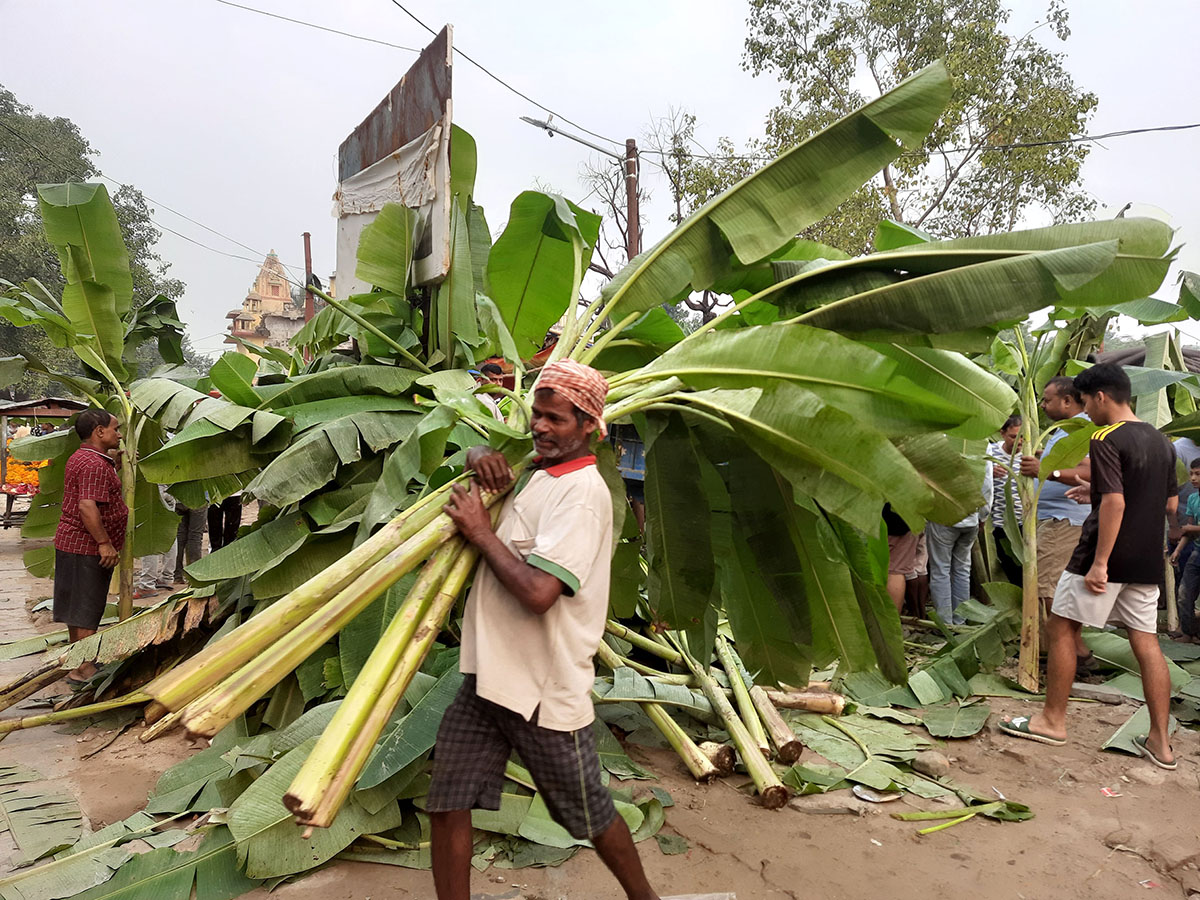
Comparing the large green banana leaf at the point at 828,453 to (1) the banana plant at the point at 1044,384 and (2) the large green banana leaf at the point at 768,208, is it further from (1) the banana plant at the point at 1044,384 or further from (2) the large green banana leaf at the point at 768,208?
(1) the banana plant at the point at 1044,384

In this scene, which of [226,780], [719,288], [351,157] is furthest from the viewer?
[351,157]

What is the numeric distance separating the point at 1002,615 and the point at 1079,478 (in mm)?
1111

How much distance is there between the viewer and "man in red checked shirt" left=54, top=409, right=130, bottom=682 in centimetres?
523

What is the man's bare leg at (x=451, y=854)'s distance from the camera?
2279mm

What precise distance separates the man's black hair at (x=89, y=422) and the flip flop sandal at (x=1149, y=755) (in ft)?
22.0

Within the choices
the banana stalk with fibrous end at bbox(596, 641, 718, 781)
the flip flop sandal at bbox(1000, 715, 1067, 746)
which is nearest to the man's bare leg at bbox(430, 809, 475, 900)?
the banana stalk with fibrous end at bbox(596, 641, 718, 781)

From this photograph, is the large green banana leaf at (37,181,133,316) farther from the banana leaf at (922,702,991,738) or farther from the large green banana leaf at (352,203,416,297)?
the banana leaf at (922,702,991,738)

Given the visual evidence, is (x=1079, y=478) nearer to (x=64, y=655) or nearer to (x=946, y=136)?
(x=64, y=655)

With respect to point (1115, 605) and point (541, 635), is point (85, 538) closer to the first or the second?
point (541, 635)

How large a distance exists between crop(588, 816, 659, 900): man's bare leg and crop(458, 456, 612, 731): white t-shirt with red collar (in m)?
0.38

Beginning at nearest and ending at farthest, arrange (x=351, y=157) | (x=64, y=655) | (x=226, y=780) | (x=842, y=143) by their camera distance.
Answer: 1. (x=842, y=143)
2. (x=226, y=780)
3. (x=64, y=655)
4. (x=351, y=157)

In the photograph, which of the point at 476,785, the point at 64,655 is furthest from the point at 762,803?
the point at 64,655

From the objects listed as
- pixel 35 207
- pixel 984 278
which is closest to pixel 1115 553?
pixel 984 278

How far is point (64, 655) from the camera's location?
175 inches
